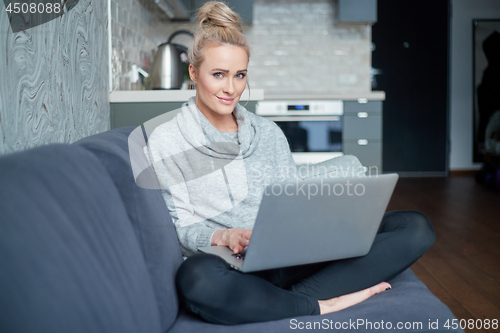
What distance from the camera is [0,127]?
991 mm

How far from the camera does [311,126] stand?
3.64m

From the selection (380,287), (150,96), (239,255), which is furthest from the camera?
(150,96)

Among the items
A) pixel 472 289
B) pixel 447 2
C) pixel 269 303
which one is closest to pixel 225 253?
pixel 269 303

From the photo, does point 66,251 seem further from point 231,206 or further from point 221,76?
point 221,76

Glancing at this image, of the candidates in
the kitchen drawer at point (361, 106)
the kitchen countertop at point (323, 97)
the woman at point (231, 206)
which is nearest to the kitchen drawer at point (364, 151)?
the kitchen drawer at point (361, 106)

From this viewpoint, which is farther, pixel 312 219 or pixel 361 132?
pixel 361 132

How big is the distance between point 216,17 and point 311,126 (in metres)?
2.38

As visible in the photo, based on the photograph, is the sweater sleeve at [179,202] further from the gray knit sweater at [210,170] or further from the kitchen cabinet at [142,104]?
the kitchen cabinet at [142,104]

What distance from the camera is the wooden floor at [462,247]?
190cm

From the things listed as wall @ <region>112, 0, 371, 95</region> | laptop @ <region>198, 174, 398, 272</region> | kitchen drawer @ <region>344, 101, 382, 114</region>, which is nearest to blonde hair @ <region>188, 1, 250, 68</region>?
laptop @ <region>198, 174, 398, 272</region>

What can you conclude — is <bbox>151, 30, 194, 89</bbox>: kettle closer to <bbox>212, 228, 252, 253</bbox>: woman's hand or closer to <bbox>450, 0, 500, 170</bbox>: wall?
<bbox>212, 228, 252, 253</bbox>: woman's hand

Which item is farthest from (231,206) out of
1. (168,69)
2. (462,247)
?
(462,247)

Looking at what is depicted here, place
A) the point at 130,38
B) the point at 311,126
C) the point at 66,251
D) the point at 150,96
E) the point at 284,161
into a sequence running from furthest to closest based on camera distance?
the point at 311,126, the point at 130,38, the point at 150,96, the point at 284,161, the point at 66,251

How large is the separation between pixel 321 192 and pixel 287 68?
12.6 ft
